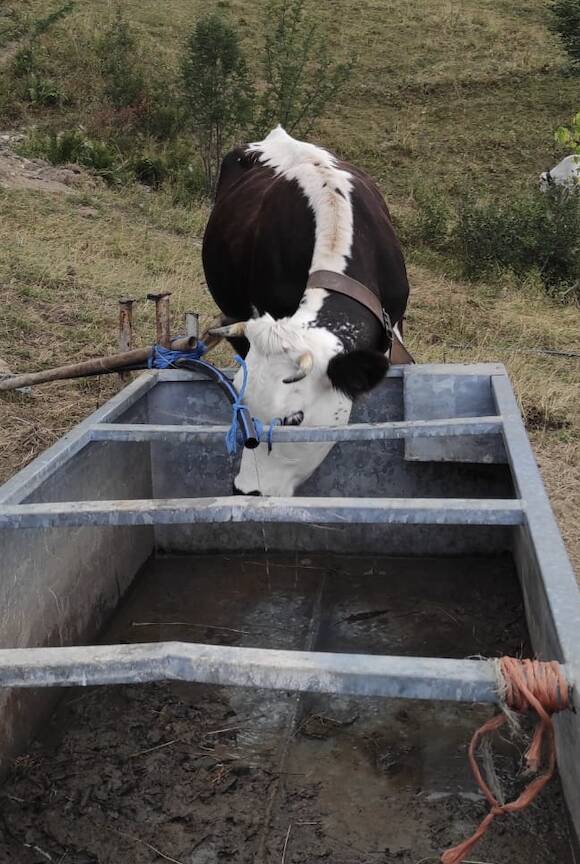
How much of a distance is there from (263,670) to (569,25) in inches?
727

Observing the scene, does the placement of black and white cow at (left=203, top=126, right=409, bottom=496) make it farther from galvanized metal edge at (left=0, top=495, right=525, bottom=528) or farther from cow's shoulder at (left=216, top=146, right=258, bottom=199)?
galvanized metal edge at (left=0, top=495, right=525, bottom=528)

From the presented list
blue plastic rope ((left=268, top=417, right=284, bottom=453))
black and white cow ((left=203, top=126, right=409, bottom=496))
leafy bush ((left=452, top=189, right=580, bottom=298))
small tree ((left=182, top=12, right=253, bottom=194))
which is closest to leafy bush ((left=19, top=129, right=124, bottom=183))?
small tree ((left=182, top=12, right=253, bottom=194))

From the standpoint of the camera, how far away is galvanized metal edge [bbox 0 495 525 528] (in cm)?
201

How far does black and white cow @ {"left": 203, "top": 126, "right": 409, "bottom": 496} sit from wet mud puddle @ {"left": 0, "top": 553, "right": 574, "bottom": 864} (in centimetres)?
67

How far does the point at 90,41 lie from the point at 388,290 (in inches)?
558

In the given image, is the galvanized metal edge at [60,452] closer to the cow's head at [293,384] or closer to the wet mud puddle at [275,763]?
the cow's head at [293,384]

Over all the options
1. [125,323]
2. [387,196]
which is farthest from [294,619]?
[387,196]

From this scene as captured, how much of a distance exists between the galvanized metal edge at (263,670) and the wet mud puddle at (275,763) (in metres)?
0.77

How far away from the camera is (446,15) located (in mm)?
21203

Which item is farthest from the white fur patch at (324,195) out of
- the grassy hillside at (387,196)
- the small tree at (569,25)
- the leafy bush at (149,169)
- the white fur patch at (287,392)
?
the small tree at (569,25)

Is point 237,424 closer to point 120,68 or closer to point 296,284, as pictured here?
point 296,284

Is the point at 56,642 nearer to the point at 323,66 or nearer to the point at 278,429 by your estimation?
the point at 278,429

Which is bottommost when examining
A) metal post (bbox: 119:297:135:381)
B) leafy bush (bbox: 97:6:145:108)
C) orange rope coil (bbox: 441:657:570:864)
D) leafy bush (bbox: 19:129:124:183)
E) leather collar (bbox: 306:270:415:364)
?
leafy bush (bbox: 19:129:124:183)

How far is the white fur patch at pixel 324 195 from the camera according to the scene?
3.40 m
